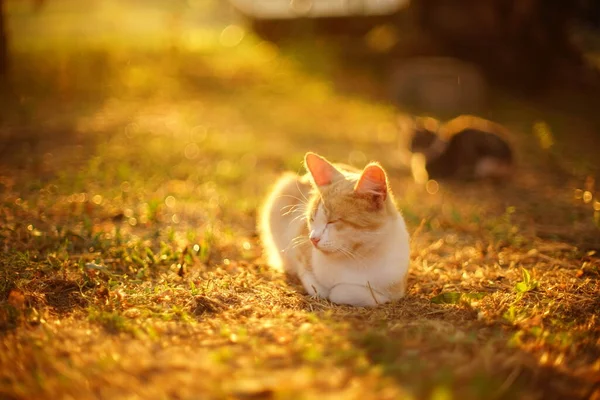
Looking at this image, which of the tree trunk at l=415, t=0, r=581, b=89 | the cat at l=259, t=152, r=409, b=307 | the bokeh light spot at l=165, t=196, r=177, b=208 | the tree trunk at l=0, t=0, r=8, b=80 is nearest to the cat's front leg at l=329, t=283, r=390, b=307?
the cat at l=259, t=152, r=409, b=307

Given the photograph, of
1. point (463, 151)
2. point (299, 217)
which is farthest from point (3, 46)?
point (299, 217)

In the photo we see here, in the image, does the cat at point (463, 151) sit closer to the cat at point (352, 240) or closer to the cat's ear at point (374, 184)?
the cat at point (352, 240)

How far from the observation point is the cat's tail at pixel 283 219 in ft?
12.8

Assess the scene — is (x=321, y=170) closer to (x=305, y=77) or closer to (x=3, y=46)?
(x=3, y=46)

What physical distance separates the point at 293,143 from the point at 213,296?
5.60 m

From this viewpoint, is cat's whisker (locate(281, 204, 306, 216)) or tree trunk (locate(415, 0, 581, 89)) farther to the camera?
tree trunk (locate(415, 0, 581, 89))

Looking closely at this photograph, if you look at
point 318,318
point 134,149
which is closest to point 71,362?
point 318,318

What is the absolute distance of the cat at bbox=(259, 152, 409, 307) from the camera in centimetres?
307

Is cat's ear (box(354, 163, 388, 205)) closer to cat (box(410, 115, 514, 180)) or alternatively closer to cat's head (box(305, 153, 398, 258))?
cat's head (box(305, 153, 398, 258))

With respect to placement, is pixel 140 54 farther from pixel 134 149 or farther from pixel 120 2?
pixel 134 149

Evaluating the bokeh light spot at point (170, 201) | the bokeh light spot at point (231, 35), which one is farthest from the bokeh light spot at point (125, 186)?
the bokeh light spot at point (231, 35)

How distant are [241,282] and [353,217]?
3.42 ft

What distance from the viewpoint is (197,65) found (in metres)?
15.6

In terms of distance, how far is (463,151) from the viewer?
7.17 m
